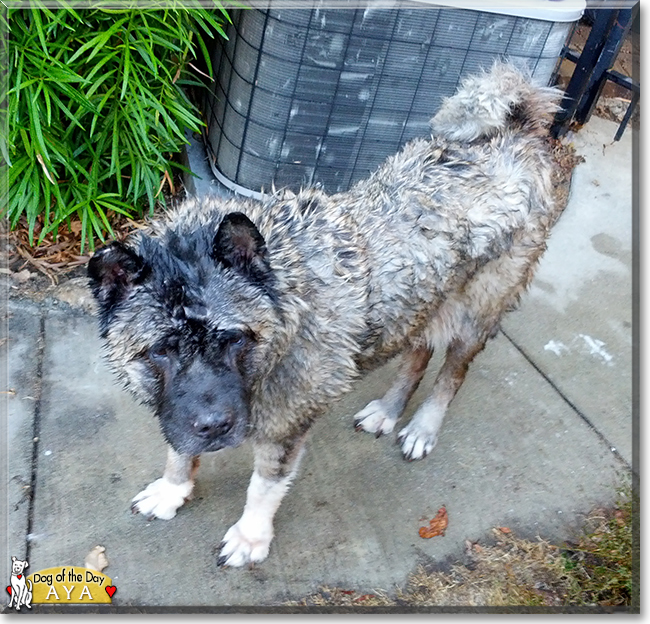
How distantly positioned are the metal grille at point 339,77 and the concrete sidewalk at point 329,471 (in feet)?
5.31

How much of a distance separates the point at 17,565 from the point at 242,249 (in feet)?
6.23

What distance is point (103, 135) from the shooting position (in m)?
4.08

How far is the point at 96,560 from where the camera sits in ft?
9.50

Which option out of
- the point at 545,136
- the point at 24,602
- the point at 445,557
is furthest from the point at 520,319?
the point at 24,602

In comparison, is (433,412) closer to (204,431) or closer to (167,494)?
(167,494)

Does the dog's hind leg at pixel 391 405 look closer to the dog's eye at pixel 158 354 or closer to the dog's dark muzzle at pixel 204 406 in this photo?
the dog's dark muzzle at pixel 204 406

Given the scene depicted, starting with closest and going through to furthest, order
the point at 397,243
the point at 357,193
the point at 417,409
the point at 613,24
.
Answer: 1. the point at 397,243
2. the point at 357,193
3. the point at 417,409
4. the point at 613,24

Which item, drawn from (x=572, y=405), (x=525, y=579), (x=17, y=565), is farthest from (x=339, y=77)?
(x=17, y=565)

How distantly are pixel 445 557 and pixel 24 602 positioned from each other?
79.3 inches

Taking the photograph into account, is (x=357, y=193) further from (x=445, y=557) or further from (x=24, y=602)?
(x=24, y=602)

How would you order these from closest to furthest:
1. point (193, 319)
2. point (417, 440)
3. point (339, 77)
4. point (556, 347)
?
point (193, 319)
point (417, 440)
point (339, 77)
point (556, 347)

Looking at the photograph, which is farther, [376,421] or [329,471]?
[376,421]

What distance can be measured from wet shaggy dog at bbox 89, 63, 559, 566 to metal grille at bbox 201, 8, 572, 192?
3.81 feet

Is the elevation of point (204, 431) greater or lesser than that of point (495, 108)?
lesser
